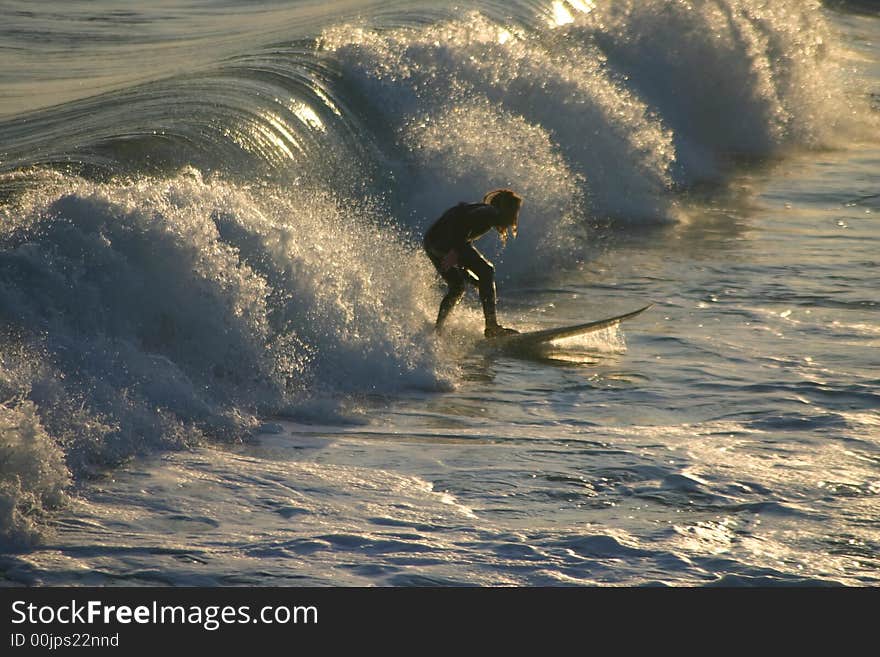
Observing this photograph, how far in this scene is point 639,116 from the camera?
19047mm

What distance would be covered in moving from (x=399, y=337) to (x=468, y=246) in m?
1.18

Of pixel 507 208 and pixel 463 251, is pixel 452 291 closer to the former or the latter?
pixel 463 251

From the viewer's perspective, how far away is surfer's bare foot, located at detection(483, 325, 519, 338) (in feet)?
35.0

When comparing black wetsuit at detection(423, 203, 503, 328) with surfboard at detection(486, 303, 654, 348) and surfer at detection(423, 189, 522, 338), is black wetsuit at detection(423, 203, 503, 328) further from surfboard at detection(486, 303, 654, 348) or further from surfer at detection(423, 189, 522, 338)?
surfboard at detection(486, 303, 654, 348)

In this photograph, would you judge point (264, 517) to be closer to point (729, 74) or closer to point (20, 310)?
point (20, 310)

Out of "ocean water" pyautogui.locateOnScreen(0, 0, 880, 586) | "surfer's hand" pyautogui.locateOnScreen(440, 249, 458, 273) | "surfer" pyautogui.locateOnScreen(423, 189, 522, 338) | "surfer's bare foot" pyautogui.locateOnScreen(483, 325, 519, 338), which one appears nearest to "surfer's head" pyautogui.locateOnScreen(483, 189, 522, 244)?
"surfer" pyautogui.locateOnScreen(423, 189, 522, 338)

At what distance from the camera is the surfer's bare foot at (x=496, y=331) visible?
35.0 ft

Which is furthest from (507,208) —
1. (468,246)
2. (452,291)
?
(452,291)

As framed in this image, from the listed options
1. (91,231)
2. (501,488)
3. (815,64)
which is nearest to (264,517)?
(501,488)

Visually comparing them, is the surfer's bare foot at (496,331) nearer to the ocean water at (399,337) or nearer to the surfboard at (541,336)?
the surfboard at (541,336)

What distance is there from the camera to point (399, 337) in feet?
32.9

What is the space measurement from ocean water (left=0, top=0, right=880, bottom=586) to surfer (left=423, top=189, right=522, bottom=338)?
0.90ft

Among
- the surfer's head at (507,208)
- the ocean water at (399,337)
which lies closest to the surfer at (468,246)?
the surfer's head at (507,208)
